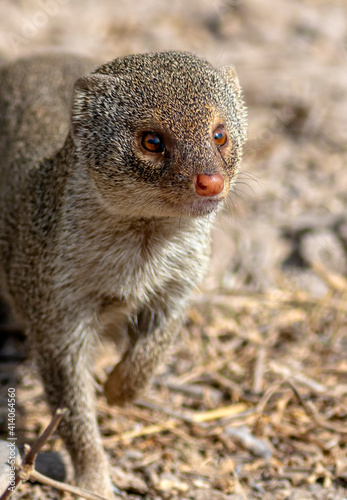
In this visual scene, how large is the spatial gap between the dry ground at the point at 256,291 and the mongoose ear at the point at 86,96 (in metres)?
0.84

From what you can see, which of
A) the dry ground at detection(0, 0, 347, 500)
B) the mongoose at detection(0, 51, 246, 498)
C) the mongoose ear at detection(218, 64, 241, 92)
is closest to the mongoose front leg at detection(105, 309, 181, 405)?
the mongoose at detection(0, 51, 246, 498)

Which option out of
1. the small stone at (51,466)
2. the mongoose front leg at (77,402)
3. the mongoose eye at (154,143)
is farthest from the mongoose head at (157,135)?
the small stone at (51,466)

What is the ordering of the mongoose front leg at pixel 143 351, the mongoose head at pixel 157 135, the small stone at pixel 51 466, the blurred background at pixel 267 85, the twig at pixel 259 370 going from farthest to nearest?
1. the blurred background at pixel 267 85
2. the twig at pixel 259 370
3. the mongoose front leg at pixel 143 351
4. the small stone at pixel 51 466
5. the mongoose head at pixel 157 135

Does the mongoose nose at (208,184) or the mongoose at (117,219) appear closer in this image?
the mongoose nose at (208,184)

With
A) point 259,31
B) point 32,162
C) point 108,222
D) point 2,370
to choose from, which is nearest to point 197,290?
point 108,222

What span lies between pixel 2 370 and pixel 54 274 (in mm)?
1536

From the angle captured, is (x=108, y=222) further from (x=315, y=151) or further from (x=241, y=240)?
(x=315, y=151)

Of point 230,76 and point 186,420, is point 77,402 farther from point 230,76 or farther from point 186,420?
point 230,76

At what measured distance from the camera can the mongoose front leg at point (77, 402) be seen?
3291mm

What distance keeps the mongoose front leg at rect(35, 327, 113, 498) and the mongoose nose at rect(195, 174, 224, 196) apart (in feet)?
3.59

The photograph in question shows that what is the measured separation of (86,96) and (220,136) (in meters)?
0.69

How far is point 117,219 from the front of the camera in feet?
10.1

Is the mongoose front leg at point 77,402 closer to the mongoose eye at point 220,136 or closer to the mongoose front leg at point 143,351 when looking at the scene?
the mongoose front leg at point 143,351

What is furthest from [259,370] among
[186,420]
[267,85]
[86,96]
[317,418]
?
[267,85]
